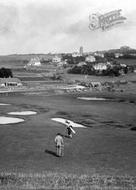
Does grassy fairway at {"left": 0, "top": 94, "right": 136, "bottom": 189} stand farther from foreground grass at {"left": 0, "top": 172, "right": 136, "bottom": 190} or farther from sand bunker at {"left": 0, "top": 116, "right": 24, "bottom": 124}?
sand bunker at {"left": 0, "top": 116, "right": 24, "bottom": 124}

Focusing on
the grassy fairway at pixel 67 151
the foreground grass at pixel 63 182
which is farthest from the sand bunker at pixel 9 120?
the foreground grass at pixel 63 182

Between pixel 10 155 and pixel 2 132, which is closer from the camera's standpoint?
pixel 10 155

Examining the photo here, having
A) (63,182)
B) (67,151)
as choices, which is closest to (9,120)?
(67,151)

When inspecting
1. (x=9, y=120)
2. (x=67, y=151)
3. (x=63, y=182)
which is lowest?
(x=9, y=120)

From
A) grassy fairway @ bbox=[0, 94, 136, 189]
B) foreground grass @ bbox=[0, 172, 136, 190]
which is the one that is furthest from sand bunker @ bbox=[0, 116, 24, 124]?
foreground grass @ bbox=[0, 172, 136, 190]

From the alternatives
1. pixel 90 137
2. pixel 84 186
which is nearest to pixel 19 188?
pixel 84 186

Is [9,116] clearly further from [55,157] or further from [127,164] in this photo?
[127,164]

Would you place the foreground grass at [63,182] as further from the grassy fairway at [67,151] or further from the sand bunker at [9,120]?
the sand bunker at [9,120]

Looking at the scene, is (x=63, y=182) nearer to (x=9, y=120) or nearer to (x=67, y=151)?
(x=67, y=151)
